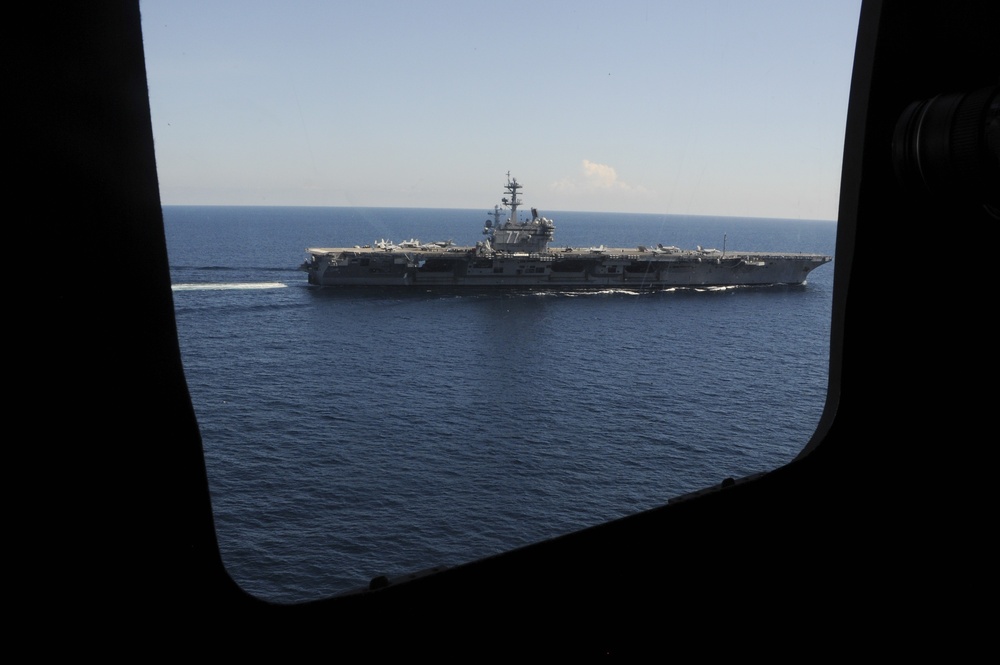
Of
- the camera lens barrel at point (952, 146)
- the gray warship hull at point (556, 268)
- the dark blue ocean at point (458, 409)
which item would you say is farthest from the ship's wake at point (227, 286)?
the camera lens barrel at point (952, 146)

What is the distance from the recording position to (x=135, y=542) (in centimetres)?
170

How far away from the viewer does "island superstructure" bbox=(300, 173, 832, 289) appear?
36219 millimetres

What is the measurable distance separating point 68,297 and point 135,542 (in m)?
0.53

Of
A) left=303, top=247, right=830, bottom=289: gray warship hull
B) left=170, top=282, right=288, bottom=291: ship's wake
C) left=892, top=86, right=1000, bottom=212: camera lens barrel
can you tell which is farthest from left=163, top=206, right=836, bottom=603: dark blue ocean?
left=892, top=86, right=1000, bottom=212: camera lens barrel

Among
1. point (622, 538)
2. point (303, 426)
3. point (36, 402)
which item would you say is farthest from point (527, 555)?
point (303, 426)

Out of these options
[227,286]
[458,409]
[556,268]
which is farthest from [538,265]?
[458,409]

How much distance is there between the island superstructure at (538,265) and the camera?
119 ft

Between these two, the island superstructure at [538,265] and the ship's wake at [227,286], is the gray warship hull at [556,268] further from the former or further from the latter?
the ship's wake at [227,286]

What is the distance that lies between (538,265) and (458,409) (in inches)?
713

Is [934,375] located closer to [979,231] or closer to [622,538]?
[979,231]

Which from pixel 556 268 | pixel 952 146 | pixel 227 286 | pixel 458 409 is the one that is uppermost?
pixel 952 146

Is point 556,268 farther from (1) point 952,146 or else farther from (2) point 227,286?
(1) point 952,146

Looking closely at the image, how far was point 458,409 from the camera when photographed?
2088cm

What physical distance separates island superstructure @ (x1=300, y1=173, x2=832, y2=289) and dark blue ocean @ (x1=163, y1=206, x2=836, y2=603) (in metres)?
1.00
